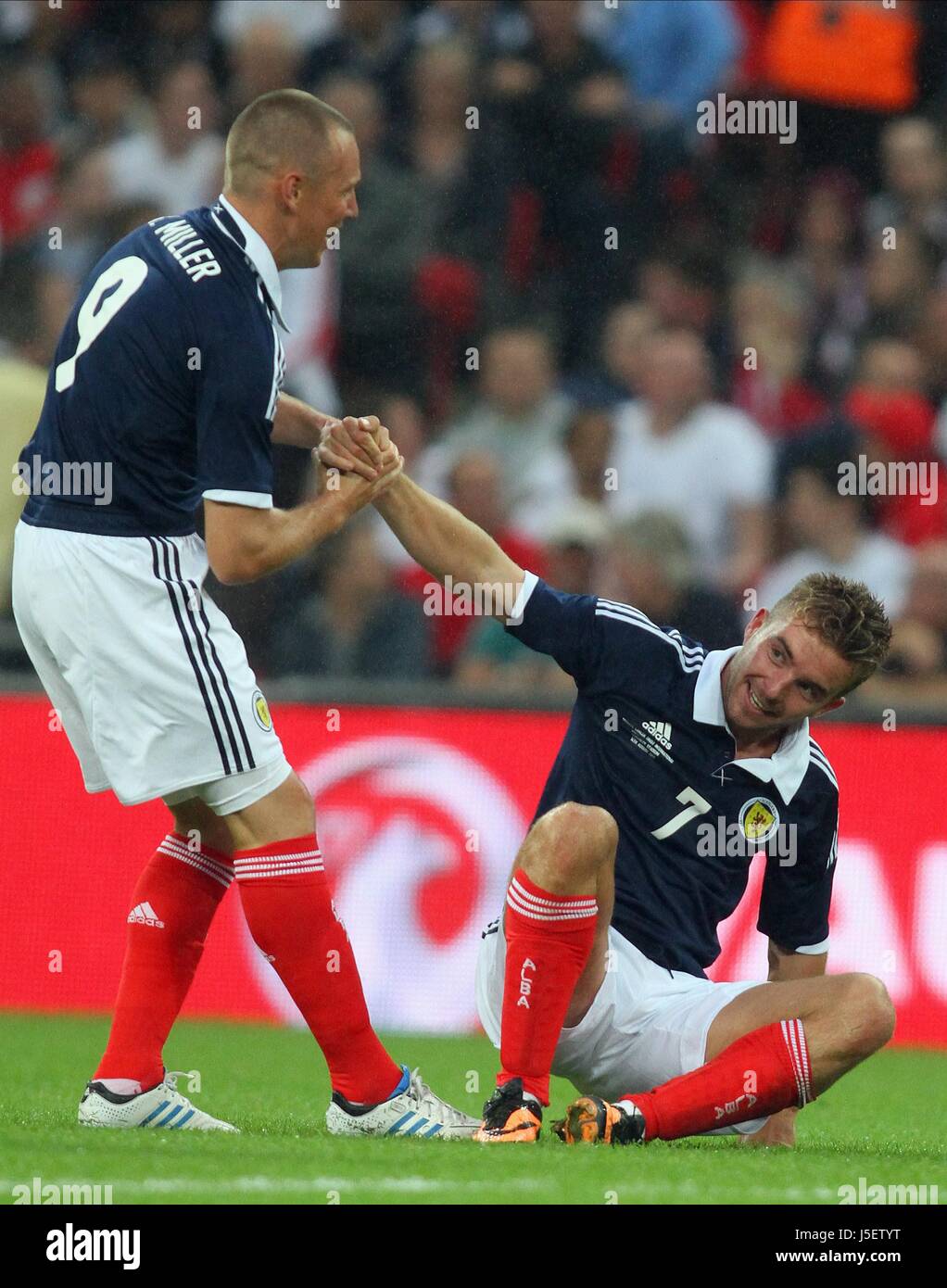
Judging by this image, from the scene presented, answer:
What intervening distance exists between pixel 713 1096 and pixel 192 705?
1313 mm

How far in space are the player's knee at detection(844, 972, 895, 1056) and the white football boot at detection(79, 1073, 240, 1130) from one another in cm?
131

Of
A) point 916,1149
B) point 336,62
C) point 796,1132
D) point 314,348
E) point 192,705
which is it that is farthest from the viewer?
point 336,62

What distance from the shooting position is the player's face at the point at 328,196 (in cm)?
410

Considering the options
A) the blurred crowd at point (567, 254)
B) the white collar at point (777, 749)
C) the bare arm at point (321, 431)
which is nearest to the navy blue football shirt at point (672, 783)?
the white collar at point (777, 749)

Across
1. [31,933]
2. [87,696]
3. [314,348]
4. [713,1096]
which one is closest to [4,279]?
[314,348]

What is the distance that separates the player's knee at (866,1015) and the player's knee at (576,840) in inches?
22.7

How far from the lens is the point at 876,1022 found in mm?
4047

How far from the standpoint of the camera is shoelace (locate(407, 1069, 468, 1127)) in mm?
4145

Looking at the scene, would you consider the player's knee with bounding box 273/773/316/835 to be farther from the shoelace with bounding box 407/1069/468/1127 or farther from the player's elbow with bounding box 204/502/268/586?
the shoelace with bounding box 407/1069/468/1127

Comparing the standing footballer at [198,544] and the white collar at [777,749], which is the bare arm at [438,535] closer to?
the standing footballer at [198,544]

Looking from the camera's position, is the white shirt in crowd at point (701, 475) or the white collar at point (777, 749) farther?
the white shirt in crowd at point (701, 475)

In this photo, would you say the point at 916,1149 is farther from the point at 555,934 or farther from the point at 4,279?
the point at 4,279

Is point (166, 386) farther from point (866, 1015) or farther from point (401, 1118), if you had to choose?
point (866, 1015)

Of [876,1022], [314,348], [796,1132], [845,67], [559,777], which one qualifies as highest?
[845,67]
